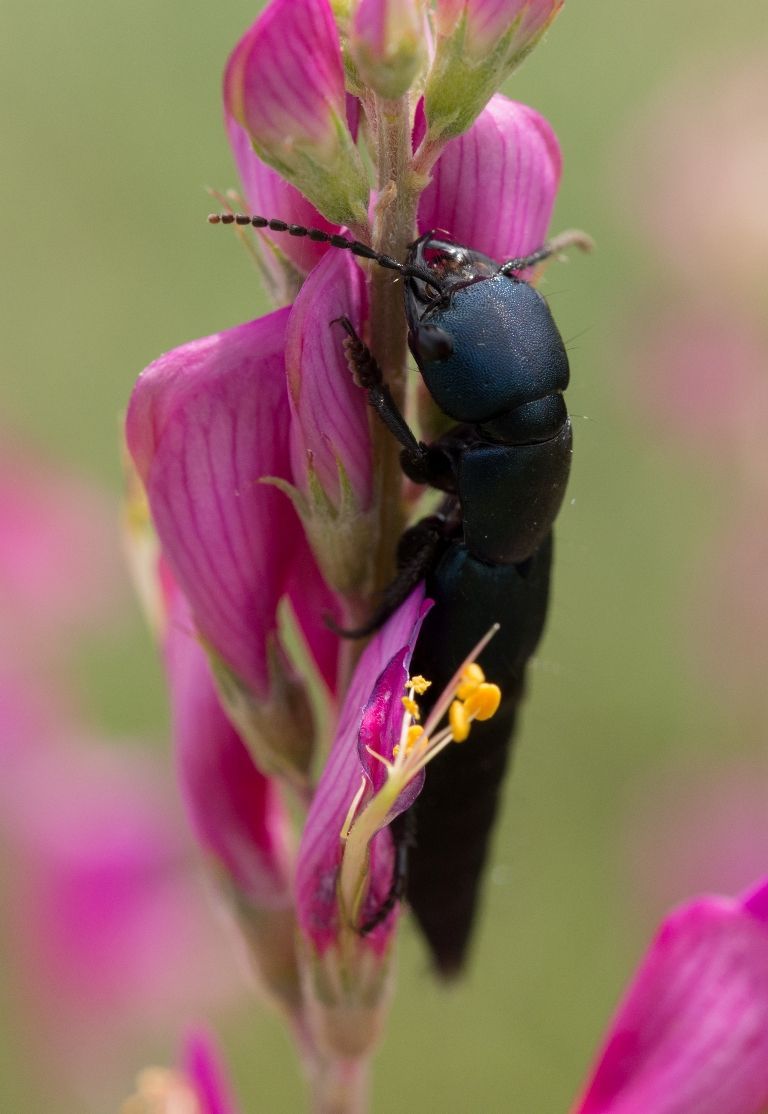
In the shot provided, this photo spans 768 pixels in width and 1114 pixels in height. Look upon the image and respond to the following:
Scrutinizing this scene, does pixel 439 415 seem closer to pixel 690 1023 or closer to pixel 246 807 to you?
pixel 246 807

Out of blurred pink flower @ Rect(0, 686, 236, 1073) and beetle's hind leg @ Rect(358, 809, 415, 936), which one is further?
blurred pink flower @ Rect(0, 686, 236, 1073)

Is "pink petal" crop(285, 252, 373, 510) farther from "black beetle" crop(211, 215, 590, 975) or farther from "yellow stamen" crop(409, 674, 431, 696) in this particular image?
"yellow stamen" crop(409, 674, 431, 696)

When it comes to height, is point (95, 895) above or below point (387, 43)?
below

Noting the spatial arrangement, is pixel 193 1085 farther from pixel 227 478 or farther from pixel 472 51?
pixel 472 51

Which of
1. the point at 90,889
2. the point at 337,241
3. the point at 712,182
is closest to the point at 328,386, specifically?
the point at 337,241

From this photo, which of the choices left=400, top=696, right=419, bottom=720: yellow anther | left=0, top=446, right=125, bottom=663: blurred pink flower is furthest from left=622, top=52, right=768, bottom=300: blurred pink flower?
left=400, top=696, right=419, bottom=720: yellow anther

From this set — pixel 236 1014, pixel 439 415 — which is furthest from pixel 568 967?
pixel 439 415

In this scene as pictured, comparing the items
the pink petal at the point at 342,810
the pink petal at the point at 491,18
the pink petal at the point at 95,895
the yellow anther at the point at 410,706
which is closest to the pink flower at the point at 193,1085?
the pink petal at the point at 342,810
